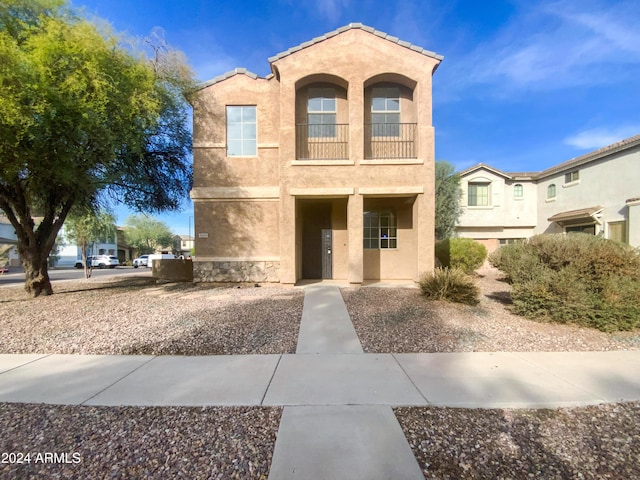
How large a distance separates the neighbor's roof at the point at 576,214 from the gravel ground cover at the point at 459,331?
1348cm

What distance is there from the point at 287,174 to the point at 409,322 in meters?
6.54

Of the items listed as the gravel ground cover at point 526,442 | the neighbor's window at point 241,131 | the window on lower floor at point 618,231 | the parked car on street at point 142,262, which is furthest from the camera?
the parked car on street at point 142,262

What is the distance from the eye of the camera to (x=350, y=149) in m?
10.5

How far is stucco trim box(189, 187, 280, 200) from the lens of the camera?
11297mm

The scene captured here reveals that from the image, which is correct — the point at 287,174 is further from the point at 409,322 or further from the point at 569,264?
the point at 569,264

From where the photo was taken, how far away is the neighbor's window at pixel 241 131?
11.6m

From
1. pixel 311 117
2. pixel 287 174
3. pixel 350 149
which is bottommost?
pixel 287 174

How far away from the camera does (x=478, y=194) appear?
68.7ft

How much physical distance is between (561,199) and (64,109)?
24933 mm

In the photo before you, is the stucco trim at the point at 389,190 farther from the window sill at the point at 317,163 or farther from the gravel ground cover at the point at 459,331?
the gravel ground cover at the point at 459,331

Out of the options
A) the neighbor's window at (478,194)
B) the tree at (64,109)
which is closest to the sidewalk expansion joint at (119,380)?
the tree at (64,109)

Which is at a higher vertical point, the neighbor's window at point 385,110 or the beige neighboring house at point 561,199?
the neighbor's window at point 385,110

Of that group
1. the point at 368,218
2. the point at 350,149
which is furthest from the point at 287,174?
the point at 368,218

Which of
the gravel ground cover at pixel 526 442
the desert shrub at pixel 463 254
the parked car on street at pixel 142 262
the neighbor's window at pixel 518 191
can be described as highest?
the neighbor's window at pixel 518 191
